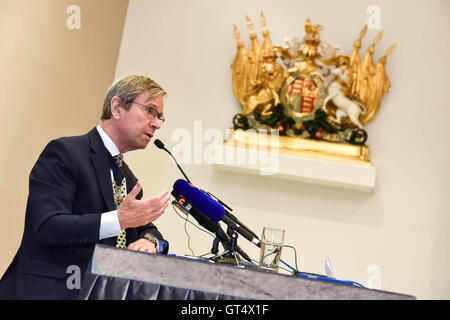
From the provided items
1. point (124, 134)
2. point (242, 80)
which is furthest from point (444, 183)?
point (124, 134)

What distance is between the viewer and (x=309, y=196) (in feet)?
13.6

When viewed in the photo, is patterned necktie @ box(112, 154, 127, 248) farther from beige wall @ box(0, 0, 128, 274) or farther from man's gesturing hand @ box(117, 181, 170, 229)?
beige wall @ box(0, 0, 128, 274)

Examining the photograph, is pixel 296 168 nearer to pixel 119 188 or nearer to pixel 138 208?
pixel 119 188

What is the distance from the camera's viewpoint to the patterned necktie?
2179 millimetres

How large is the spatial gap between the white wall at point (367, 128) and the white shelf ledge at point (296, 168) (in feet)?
0.50

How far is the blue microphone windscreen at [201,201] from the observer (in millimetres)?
1910

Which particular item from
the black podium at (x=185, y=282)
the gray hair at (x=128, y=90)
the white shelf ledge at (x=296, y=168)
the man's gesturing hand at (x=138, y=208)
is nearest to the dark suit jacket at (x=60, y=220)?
the man's gesturing hand at (x=138, y=208)

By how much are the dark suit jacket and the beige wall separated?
1.46 metres

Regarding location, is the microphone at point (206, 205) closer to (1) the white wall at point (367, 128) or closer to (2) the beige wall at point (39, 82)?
(2) the beige wall at point (39, 82)

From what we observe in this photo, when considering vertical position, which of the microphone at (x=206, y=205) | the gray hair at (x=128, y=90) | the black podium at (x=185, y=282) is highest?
the gray hair at (x=128, y=90)

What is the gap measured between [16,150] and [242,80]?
185 centimetres

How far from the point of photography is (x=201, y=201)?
6.35 feet

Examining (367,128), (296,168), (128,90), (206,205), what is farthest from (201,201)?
(367,128)

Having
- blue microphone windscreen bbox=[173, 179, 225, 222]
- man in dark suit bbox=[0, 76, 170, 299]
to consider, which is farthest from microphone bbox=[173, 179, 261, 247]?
man in dark suit bbox=[0, 76, 170, 299]
